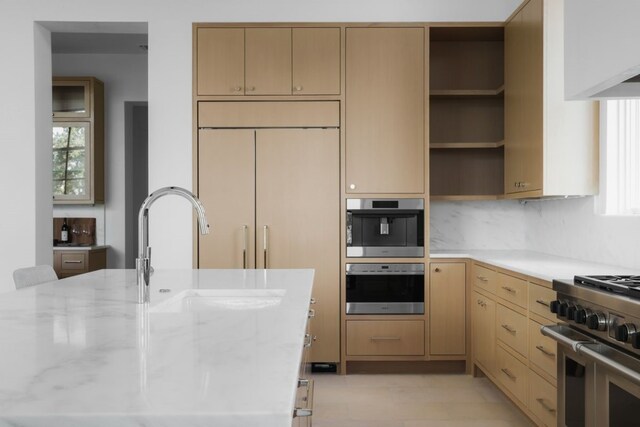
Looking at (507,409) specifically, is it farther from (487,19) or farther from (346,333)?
(487,19)

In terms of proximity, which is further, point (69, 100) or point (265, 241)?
point (69, 100)

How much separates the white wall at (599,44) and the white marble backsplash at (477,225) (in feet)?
7.95

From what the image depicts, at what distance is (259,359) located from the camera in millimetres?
1044

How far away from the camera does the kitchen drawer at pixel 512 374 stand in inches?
116

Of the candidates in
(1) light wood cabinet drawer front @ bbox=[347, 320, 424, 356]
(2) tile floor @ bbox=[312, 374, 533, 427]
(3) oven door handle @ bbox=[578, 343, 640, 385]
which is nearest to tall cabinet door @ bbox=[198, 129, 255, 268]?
(1) light wood cabinet drawer front @ bbox=[347, 320, 424, 356]

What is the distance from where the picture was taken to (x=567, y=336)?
2209 millimetres

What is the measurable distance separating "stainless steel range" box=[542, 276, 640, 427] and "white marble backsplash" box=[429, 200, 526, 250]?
7.14 feet

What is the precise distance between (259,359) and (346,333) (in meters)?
3.06

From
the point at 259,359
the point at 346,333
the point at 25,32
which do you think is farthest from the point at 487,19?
the point at 259,359

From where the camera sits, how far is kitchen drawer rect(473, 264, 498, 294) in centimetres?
347

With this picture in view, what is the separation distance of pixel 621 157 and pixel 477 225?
5.08 feet

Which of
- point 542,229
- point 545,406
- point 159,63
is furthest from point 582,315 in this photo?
point 159,63

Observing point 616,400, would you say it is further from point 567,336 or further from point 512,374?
point 512,374

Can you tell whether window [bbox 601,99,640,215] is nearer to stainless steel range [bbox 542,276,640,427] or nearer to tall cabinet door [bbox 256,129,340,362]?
stainless steel range [bbox 542,276,640,427]
